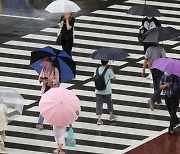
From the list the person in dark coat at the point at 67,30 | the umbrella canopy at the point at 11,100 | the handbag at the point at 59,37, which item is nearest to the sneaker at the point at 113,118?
the umbrella canopy at the point at 11,100

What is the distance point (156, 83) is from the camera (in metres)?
24.1

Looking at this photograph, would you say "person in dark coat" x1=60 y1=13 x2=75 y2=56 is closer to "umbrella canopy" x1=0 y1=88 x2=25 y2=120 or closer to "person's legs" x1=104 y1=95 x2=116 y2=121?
"person's legs" x1=104 y1=95 x2=116 y2=121

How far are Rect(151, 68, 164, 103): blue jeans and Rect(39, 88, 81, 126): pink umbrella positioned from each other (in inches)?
159

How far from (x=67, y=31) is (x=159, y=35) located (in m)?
3.62

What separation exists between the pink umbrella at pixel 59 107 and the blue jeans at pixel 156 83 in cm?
405

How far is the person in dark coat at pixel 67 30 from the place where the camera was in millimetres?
26422

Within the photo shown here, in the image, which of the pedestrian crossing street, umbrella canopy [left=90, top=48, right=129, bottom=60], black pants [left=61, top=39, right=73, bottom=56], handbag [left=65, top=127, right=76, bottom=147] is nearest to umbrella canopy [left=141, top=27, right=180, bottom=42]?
umbrella canopy [left=90, top=48, right=129, bottom=60]

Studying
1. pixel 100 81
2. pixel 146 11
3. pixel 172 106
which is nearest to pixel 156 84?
pixel 172 106

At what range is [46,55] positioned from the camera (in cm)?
2186

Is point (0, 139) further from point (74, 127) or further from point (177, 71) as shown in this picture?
point (177, 71)

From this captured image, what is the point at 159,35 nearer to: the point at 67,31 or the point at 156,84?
the point at 156,84

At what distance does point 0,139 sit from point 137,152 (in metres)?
2.91

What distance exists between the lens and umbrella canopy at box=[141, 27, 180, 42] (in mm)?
23656

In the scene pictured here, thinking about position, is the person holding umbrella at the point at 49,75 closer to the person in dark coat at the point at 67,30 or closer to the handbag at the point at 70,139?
the handbag at the point at 70,139
